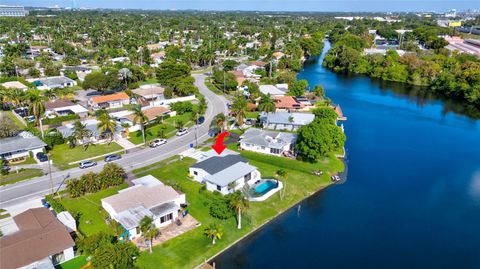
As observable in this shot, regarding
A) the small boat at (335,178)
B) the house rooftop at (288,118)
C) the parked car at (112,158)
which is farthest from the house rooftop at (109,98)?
the small boat at (335,178)

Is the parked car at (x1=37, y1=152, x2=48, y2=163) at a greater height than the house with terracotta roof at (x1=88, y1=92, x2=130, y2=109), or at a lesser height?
lesser

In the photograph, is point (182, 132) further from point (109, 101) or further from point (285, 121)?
point (109, 101)

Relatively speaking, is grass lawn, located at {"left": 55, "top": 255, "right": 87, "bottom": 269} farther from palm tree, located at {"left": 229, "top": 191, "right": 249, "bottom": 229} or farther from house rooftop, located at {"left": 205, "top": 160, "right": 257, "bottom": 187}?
house rooftop, located at {"left": 205, "top": 160, "right": 257, "bottom": 187}

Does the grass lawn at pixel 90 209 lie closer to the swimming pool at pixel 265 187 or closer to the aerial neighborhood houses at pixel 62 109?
the swimming pool at pixel 265 187

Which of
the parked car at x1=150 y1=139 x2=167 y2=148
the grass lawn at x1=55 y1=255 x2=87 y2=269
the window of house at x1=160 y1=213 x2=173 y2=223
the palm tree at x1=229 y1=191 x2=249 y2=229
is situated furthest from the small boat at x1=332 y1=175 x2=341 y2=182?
the grass lawn at x1=55 y1=255 x2=87 y2=269

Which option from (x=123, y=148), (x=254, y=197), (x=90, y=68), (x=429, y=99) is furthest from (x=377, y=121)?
(x=90, y=68)

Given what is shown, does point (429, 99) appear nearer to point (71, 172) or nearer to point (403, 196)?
point (403, 196)

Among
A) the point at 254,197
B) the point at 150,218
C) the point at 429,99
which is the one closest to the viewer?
the point at 150,218
